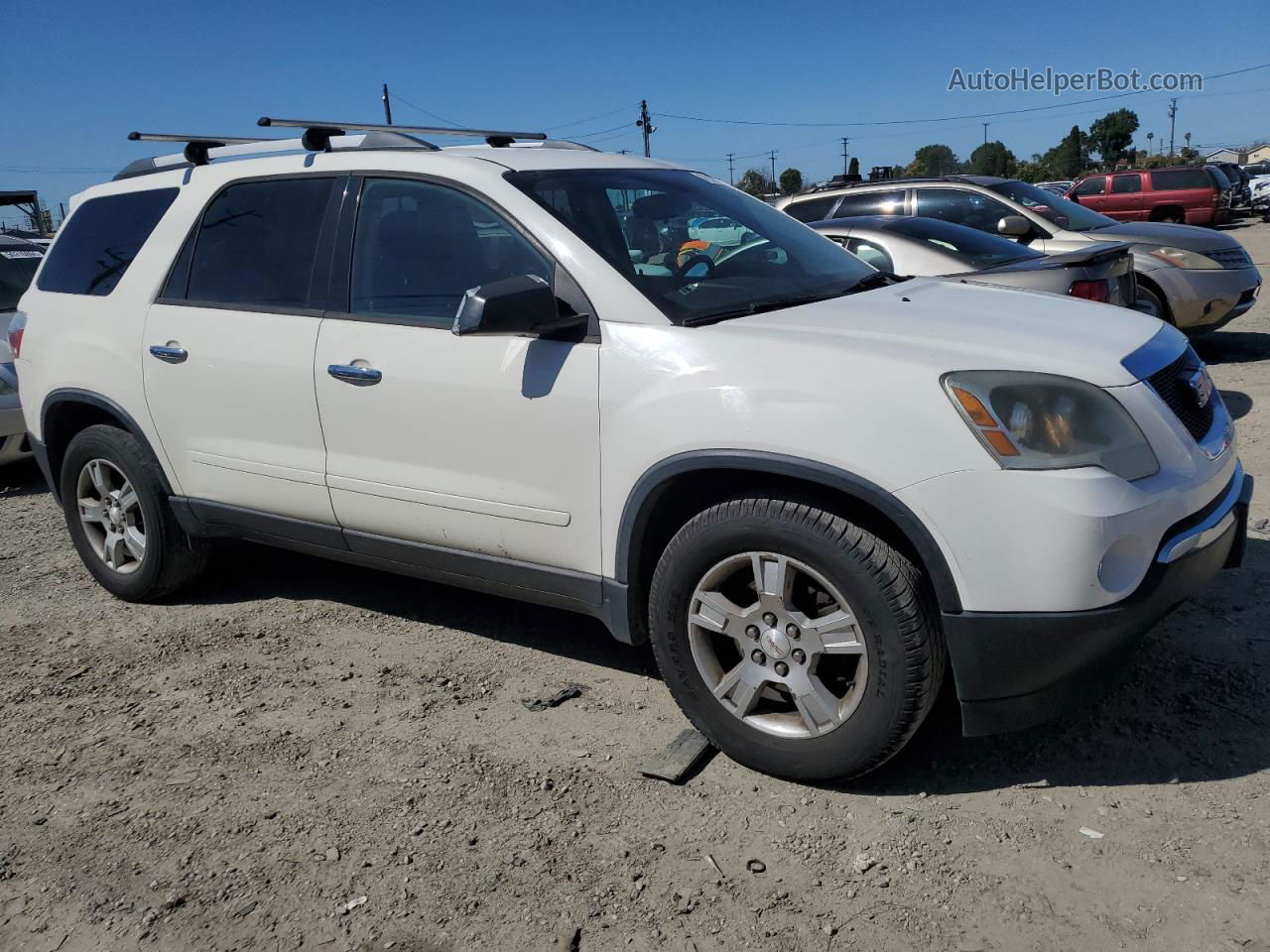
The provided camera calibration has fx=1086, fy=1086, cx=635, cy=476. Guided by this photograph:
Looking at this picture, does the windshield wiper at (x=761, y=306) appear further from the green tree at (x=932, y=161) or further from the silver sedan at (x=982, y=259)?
the green tree at (x=932, y=161)

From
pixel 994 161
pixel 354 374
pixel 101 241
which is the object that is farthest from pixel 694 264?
pixel 994 161

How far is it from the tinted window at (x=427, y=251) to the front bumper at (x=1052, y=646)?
5.50 feet

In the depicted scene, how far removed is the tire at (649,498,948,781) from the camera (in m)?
2.78

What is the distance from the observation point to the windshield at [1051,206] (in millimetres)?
9504

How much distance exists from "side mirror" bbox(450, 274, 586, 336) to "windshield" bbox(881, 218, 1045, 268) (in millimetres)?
4715

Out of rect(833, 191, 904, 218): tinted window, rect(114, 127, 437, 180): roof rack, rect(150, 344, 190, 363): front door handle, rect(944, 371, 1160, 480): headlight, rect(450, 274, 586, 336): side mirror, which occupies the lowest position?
rect(944, 371, 1160, 480): headlight

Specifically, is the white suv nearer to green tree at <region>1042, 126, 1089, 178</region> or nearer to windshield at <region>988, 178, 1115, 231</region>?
windshield at <region>988, 178, 1115, 231</region>

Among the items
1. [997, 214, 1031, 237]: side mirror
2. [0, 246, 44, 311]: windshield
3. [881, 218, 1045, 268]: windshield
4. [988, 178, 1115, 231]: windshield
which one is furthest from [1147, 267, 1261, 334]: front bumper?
[0, 246, 44, 311]: windshield

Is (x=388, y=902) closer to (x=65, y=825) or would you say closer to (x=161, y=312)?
(x=65, y=825)

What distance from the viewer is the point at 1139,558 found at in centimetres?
269

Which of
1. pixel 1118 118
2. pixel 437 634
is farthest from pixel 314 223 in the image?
pixel 1118 118

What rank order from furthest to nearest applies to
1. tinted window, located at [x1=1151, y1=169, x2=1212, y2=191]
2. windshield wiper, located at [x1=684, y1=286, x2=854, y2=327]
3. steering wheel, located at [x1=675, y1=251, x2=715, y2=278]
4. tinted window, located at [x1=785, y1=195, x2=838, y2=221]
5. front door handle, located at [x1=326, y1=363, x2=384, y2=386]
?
tinted window, located at [x1=1151, y1=169, x2=1212, y2=191], tinted window, located at [x1=785, y1=195, x2=838, y2=221], front door handle, located at [x1=326, y1=363, x2=384, y2=386], steering wheel, located at [x1=675, y1=251, x2=715, y2=278], windshield wiper, located at [x1=684, y1=286, x2=854, y2=327]

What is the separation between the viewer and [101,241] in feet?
15.3

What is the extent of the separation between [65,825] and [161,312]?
2033mm
